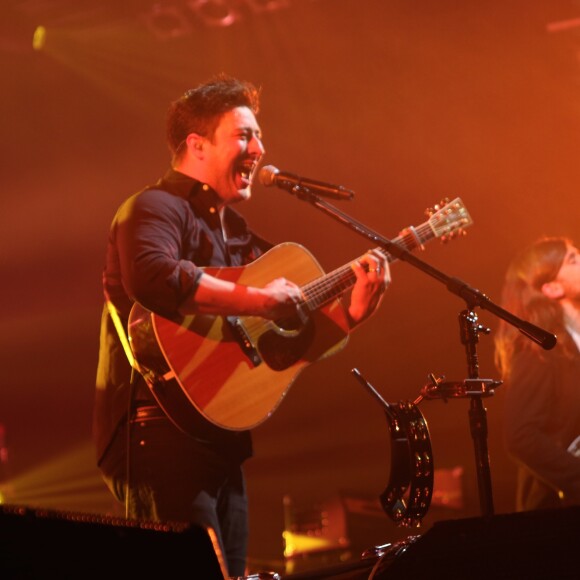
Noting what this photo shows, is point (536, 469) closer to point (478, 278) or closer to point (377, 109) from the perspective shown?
point (478, 278)

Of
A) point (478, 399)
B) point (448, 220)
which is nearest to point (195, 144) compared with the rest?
point (448, 220)

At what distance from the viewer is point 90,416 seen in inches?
153

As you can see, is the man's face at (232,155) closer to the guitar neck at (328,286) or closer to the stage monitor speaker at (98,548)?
the guitar neck at (328,286)

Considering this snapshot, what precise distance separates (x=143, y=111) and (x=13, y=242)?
2.53ft

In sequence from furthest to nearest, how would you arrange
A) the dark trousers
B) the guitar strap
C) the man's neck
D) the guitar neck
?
the man's neck, the guitar neck, the guitar strap, the dark trousers

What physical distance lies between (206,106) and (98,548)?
2.17 m

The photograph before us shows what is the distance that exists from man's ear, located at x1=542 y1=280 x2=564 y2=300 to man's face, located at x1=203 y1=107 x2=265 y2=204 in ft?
5.43

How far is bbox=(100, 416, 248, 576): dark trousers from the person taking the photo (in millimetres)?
2662

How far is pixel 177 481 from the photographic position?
8.75 ft

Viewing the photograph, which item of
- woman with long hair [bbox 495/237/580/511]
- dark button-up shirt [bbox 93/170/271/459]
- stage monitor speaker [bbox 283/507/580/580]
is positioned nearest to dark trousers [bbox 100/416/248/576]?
dark button-up shirt [bbox 93/170/271/459]

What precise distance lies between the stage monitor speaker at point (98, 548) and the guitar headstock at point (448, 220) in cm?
227

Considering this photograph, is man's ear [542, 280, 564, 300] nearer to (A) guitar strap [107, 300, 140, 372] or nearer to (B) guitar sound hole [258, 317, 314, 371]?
(B) guitar sound hole [258, 317, 314, 371]

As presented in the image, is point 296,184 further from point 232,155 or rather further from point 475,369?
point 475,369

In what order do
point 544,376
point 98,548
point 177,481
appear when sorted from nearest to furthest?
point 98,548 < point 177,481 < point 544,376
